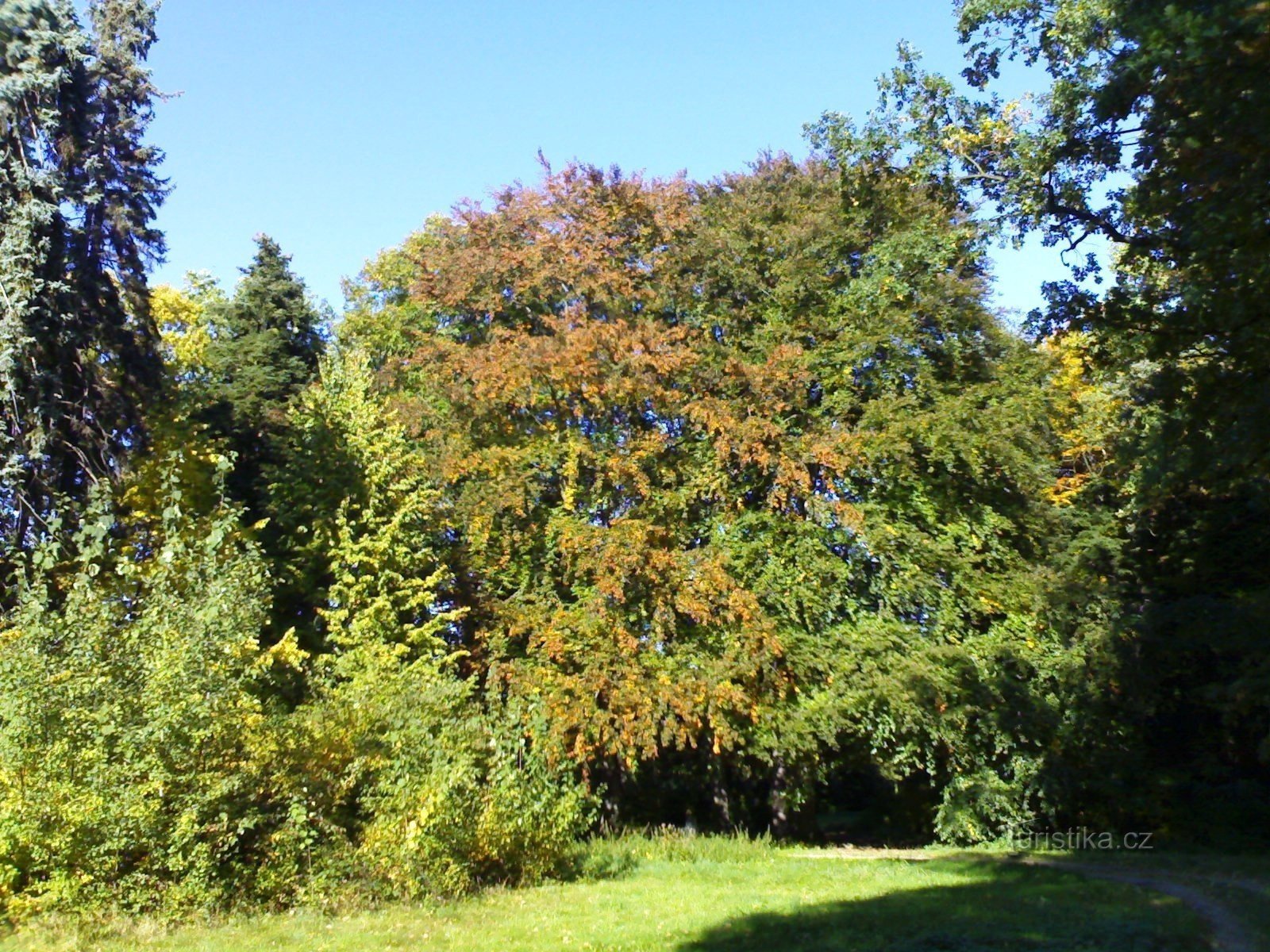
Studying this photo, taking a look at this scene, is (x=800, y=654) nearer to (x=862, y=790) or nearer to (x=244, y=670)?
(x=244, y=670)

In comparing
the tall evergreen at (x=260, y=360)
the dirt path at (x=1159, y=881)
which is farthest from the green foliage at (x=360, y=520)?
the dirt path at (x=1159, y=881)

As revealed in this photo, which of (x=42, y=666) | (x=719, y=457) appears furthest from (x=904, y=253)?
(x=42, y=666)

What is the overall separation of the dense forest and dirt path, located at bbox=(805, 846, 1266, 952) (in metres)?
1.91

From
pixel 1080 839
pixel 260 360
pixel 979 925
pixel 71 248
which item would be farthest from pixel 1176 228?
pixel 260 360

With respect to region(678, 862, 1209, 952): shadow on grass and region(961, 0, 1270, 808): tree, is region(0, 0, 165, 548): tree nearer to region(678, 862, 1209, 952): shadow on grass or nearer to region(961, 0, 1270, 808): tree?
region(678, 862, 1209, 952): shadow on grass

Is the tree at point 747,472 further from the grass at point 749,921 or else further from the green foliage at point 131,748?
the green foliage at point 131,748

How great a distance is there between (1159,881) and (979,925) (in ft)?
18.9

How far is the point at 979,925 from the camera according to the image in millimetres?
9867

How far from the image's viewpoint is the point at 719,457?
21672 mm

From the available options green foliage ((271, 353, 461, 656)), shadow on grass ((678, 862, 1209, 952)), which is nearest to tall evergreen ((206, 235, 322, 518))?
green foliage ((271, 353, 461, 656))

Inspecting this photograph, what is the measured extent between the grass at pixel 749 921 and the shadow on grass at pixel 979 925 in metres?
0.02

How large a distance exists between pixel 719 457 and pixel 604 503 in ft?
8.62

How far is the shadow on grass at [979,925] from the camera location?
9.03 meters

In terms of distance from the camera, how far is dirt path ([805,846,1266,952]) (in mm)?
9742
